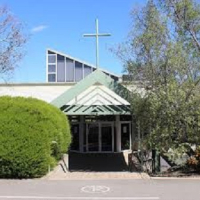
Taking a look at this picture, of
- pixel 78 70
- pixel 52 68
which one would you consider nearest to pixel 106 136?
pixel 78 70

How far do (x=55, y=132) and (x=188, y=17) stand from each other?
691 centimetres

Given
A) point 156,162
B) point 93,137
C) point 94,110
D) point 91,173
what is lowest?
point 91,173

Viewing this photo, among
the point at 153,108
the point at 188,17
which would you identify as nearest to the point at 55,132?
the point at 153,108

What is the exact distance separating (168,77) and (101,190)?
7234 millimetres

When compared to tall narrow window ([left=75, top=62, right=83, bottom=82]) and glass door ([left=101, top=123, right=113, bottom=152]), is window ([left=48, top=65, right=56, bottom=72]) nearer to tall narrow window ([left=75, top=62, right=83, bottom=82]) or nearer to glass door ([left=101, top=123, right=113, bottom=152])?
tall narrow window ([left=75, top=62, right=83, bottom=82])

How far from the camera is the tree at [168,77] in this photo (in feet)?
56.3

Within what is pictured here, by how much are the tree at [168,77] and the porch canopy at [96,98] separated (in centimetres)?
126

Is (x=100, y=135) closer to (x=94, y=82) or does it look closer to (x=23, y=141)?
(x=94, y=82)

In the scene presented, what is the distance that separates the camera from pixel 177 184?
522 inches

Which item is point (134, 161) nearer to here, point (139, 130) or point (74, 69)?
point (139, 130)

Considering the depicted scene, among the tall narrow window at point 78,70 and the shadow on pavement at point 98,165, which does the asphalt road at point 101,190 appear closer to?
the shadow on pavement at point 98,165

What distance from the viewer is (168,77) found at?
1788 centimetres

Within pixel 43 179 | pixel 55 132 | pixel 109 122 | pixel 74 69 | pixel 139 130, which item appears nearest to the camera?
pixel 43 179

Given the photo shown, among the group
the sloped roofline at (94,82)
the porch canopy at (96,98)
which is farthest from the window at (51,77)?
the sloped roofline at (94,82)
